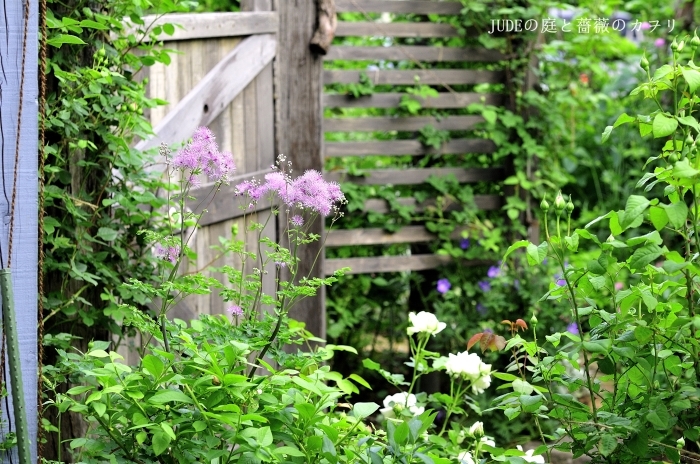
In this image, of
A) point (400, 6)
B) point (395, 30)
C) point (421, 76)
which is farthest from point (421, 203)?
point (400, 6)

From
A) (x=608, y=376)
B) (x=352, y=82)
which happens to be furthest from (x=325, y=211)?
(x=352, y=82)

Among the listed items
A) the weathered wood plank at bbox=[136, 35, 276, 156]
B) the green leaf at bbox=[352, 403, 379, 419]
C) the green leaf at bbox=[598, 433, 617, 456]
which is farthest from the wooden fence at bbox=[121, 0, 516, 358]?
the green leaf at bbox=[598, 433, 617, 456]

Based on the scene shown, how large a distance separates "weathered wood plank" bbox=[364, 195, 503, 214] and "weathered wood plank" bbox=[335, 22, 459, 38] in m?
0.84

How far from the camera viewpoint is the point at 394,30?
4.43m

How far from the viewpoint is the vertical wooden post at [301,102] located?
387 cm

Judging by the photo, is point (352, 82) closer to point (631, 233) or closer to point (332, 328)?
point (332, 328)

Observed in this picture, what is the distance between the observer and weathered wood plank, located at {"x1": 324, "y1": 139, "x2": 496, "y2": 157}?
14.3 ft

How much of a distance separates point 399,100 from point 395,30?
1.15ft

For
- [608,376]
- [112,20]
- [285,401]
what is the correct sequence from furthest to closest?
[112,20] < [608,376] < [285,401]

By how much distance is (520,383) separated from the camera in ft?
5.97

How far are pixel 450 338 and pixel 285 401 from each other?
2.94m

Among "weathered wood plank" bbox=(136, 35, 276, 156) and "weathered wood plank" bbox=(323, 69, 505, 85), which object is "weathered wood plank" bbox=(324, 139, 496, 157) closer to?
"weathered wood plank" bbox=(323, 69, 505, 85)

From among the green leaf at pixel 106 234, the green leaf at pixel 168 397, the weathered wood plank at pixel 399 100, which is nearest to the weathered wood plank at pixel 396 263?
the weathered wood plank at pixel 399 100

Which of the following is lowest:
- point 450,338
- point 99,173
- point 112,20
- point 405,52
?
point 450,338
